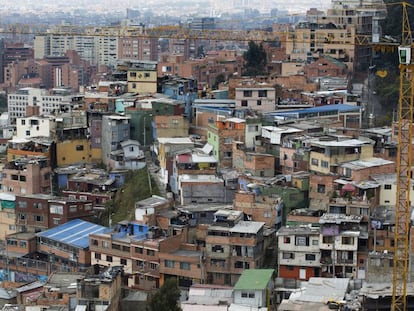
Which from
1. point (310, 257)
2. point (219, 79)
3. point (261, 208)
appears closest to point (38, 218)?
point (261, 208)

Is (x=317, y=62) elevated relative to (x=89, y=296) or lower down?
elevated

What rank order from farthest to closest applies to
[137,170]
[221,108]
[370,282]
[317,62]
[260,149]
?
1. [317,62]
2. [221,108]
3. [137,170]
4. [260,149]
5. [370,282]

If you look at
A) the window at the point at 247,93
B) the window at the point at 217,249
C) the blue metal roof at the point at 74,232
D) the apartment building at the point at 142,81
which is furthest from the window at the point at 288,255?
the apartment building at the point at 142,81

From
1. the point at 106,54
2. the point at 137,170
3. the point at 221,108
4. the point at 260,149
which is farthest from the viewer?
the point at 106,54

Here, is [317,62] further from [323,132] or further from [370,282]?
[370,282]

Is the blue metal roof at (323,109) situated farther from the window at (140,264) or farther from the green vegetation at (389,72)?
the window at (140,264)

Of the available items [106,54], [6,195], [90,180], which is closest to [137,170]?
[90,180]

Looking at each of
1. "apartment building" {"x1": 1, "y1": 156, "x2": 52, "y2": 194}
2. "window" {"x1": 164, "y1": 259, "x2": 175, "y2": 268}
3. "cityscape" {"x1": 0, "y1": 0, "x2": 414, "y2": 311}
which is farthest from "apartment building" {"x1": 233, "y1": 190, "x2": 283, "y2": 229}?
"apartment building" {"x1": 1, "y1": 156, "x2": 52, "y2": 194}
